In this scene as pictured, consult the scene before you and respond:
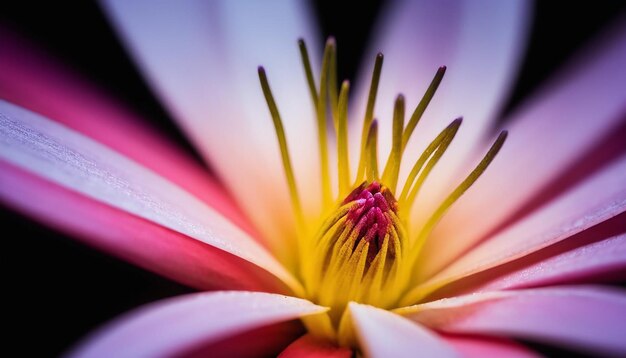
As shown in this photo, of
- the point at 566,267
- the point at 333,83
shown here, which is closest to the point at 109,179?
the point at 333,83

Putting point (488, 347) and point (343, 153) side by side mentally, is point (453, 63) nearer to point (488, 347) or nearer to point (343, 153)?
point (343, 153)

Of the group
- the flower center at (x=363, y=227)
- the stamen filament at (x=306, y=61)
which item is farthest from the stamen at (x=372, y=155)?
the stamen filament at (x=306, y=61)

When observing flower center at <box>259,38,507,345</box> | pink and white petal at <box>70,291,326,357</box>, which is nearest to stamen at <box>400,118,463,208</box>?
flower center at <box>259,38,507,345</box>

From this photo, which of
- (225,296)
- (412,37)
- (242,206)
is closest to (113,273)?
(242,206)

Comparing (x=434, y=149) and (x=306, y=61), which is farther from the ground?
(x=306, y=61)

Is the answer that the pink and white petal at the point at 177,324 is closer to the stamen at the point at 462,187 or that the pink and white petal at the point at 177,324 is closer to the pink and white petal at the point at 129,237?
the pink and white petal at the point at 129,237
